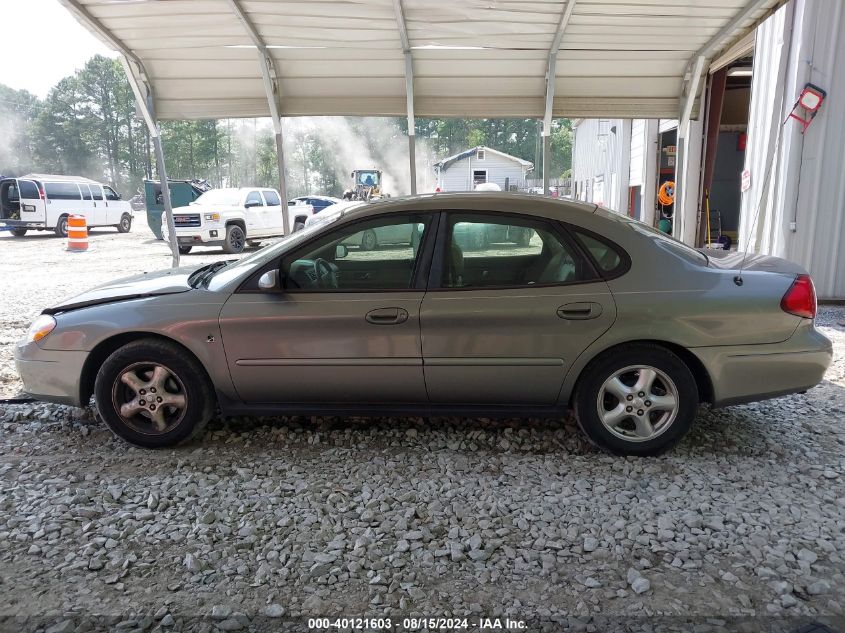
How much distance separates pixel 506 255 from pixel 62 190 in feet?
82.1

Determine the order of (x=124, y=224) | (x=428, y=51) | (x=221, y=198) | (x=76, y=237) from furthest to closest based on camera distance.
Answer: (x=124, y=224) < (x=76, y=237) < (x=221, y=198) < (x=428, y=51)

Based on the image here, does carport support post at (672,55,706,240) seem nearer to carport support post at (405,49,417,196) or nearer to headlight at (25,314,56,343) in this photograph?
carport support post at (405,49,417,196)

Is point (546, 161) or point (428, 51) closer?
point (428, 51)

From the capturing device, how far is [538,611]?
228 centimetres

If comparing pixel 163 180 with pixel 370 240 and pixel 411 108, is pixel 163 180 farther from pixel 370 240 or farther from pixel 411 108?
pixel 370 240

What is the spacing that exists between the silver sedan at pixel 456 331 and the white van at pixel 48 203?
22541 mm

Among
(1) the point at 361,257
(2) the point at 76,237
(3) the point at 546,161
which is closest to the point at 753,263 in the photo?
(1) the point at 361,257

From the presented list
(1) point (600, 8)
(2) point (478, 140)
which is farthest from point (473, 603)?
(2) point (478, 140)

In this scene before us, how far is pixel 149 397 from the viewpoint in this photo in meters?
3.70

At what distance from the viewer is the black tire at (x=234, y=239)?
1795 cm

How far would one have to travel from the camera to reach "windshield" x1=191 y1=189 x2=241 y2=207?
60.1 feet

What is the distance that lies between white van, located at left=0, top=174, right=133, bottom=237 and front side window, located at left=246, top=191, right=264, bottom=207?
944 cm

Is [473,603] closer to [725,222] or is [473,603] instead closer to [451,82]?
[451,82]

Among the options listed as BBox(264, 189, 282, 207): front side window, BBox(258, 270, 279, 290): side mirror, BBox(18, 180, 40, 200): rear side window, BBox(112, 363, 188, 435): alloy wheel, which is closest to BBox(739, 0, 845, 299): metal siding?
BBox(258, 270, 279, 290): side mirror
